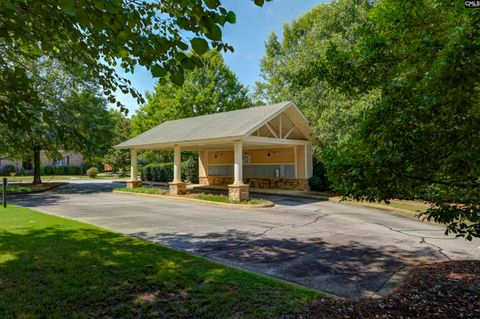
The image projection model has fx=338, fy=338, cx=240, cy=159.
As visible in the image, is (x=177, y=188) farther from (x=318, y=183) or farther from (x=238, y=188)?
(x=318, y=183)

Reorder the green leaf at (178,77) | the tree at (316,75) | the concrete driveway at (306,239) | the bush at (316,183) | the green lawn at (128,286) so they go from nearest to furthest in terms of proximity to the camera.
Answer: the green leaf at (178,77)
the green lawn at (128,286)
the concrete driveway at (306,239)
the tree at (316,75)
the bush at (316,183)

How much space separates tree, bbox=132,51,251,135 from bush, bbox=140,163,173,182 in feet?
14.3

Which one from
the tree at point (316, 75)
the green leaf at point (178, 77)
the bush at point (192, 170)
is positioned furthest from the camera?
the bush at point (192, 170)

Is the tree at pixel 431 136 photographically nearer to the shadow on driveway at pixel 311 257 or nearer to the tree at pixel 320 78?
the tree at pixel 320 78

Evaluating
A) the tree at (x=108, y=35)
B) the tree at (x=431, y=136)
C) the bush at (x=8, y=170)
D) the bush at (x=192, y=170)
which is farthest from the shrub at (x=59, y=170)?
the tree at (x=431, y=136)

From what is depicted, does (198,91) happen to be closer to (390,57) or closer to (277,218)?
(277,218)

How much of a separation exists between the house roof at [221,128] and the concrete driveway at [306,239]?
4.22 metres

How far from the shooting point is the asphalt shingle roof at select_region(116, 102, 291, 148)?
52.3 ft

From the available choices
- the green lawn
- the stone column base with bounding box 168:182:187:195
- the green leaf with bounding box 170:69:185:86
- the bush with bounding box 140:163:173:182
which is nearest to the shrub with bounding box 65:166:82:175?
the bush with bounding box 140:163:173:182

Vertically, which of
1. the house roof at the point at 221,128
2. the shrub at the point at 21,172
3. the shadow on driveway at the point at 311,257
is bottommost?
the shadow on driveway at the point at 311,257

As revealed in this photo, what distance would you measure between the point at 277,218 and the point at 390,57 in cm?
785

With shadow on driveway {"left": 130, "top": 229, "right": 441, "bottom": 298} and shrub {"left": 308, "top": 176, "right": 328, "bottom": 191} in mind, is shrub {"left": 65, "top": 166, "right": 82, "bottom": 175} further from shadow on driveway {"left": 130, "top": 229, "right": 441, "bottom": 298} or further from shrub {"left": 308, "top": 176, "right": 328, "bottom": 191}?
shadow on driveway {"left": 130, "top": 229, "right": 441, "bottom": 298}

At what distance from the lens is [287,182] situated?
68.1ft

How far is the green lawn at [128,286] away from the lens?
3904 mm
